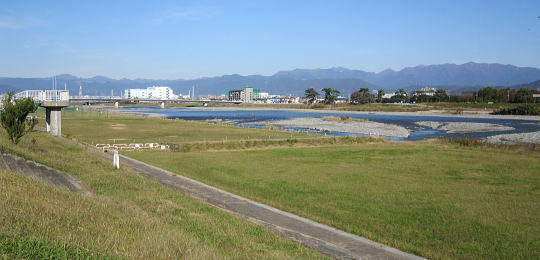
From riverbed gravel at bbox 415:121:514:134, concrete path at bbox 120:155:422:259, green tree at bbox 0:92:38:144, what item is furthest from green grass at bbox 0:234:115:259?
riverbed gravel at bbox 415:121:514:134

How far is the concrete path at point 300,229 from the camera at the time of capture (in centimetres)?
972

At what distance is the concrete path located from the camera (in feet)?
31.9

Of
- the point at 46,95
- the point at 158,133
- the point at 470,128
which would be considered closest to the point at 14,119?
the point at 46,95

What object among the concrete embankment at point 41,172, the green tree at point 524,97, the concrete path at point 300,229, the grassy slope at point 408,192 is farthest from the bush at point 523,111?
the concrete embankment at point 41,172

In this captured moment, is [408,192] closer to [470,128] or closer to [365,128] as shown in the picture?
[365,128]

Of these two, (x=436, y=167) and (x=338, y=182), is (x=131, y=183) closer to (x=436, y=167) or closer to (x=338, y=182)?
(x=338, y=182)

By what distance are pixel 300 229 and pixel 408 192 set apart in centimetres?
859

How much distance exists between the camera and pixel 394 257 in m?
9.55

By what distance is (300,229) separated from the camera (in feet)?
37.3

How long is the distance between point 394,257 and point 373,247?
69 centimetres

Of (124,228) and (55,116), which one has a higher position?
(55,116)

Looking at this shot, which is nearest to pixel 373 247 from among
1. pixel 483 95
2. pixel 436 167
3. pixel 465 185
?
pixel 465 185

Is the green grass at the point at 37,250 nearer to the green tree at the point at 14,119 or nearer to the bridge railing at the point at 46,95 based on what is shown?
the green tree at the point at 14,119

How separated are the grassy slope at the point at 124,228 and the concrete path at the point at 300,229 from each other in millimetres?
767
